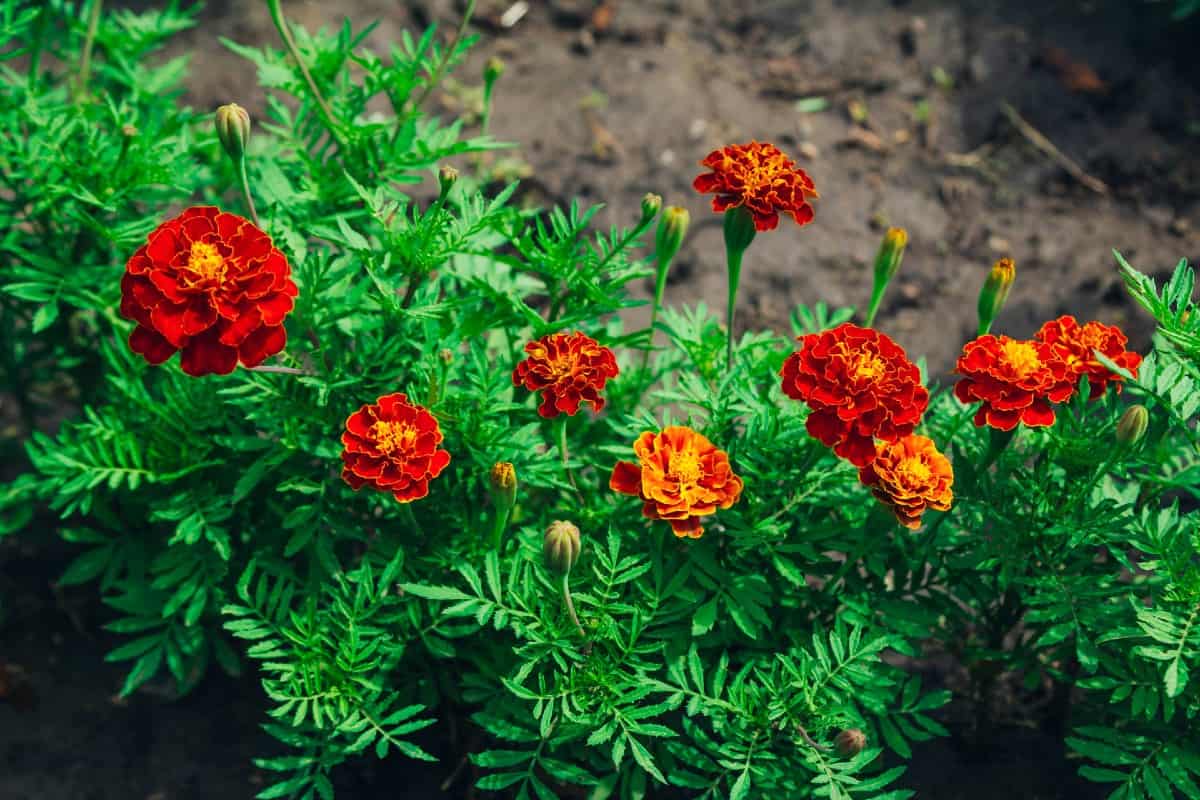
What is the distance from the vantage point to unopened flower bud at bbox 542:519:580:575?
66.4 inches

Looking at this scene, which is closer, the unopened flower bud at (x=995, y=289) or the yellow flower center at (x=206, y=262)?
the yellow flower center at (x=206, y=262)

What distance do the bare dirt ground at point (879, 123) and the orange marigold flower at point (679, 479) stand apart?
1409 millimetres

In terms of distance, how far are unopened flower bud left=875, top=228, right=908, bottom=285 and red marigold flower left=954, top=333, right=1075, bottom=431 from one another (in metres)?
0.29

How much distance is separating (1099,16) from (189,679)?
340cm

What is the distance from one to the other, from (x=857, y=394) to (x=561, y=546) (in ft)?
1.61

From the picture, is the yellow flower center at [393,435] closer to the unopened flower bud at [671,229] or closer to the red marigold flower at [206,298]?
the red marigold flower at [206,298]

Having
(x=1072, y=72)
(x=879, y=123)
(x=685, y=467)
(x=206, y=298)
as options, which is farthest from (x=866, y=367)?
(x=1072, y=72)

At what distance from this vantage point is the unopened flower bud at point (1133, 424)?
179cm

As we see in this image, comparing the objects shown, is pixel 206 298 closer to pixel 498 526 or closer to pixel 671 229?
pixel 498 526

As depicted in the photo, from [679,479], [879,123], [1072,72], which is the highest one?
[679,479]

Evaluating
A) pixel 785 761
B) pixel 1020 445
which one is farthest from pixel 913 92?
pixel 785 761

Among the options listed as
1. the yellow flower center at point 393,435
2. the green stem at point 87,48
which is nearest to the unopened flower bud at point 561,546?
the yellow flower center at point 393,435

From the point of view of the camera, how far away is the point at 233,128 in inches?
73.3

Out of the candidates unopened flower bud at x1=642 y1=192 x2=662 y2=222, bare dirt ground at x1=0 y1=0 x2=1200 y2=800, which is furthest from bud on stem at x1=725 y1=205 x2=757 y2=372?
bare dirt ground at x1=0 y1=0 x2=1200 y2=800
